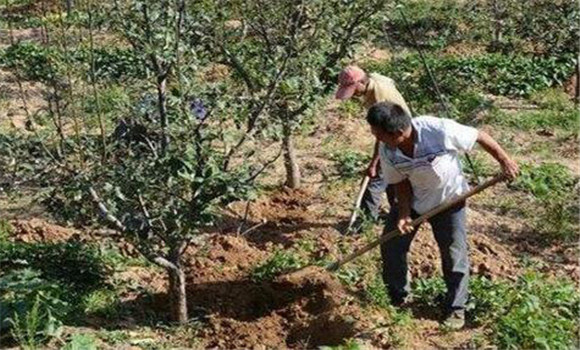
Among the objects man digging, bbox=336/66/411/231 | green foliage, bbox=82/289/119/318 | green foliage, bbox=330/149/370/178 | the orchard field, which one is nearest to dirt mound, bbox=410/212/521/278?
the orchard field

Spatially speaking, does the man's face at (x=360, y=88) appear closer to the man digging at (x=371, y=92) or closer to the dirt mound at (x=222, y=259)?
the man digging at (x=371, y=92)

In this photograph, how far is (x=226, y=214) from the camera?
6711 mm

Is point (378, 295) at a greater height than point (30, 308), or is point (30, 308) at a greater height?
point (30, 308)

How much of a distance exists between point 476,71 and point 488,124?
68.7 inches

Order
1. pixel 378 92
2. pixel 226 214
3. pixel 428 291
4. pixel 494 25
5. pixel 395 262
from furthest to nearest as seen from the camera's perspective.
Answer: pixel 494 25
pixel 226 214
pixel 378 92
pixel 428 291
pixel 395 262

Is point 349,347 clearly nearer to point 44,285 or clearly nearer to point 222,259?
point 222,259

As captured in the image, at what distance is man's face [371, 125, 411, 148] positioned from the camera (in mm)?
4211

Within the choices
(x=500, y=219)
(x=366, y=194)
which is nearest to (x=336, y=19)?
(x=366, y=194)

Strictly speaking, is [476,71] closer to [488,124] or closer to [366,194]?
[488,124]

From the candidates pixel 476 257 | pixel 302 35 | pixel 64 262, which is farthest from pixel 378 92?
pixel 64 262

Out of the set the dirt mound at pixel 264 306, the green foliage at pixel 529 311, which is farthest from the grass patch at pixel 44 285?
the green foliage at pixel 529 311

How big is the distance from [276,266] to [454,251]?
1318 mm

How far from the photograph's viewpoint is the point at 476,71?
1055 centimetres

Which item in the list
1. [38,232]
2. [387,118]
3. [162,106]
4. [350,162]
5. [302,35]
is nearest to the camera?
[387,118]
